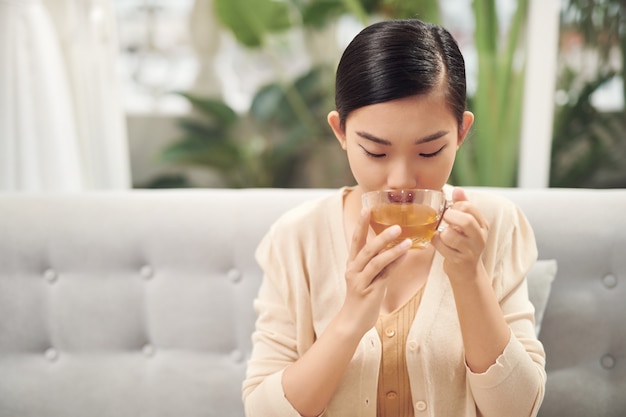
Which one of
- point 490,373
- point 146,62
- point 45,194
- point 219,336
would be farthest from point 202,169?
point 490,373

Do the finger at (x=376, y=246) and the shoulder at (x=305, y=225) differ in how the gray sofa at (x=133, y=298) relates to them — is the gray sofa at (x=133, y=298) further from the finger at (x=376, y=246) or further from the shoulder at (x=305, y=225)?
the finger at (x=376, y=246)

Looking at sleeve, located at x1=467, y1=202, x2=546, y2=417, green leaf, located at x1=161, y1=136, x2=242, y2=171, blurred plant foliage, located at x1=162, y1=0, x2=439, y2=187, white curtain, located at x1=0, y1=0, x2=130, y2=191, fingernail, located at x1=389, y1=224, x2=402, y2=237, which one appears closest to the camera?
fingernail, located at x1=389, y1=224, x2=402, y2=237

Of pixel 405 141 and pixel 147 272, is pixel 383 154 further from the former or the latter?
pixel 147 272

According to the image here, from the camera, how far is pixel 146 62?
3.25 metres

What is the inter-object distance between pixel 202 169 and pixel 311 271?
2308 millimetres

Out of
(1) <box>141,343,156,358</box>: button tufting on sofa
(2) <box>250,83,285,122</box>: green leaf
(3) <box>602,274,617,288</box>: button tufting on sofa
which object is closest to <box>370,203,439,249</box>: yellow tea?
(3) <box>602,274,617,288</box>: button tufting on sofa

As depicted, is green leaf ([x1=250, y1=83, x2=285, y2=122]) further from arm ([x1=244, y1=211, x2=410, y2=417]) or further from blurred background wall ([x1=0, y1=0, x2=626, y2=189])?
arm ([x1=244, y1=211, x2=410, y2=417])

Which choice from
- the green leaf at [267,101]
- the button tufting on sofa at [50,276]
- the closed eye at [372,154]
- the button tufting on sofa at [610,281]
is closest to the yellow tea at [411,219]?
the closed eye at [372,154]

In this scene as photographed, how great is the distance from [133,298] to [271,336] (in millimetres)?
591

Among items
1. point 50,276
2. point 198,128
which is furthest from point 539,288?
point 198,128

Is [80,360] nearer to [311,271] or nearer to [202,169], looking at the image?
[311,271]

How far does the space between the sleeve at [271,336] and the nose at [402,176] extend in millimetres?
330

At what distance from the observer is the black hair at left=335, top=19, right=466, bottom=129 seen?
2.86 ft

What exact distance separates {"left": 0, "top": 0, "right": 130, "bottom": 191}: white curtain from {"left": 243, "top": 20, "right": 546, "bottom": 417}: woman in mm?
1166
